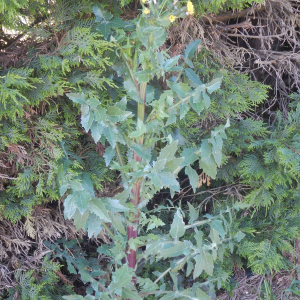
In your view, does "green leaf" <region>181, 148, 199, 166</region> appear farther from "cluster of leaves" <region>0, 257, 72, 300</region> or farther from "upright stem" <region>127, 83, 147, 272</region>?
"cluster of leaves" <region>0, 257, 72, 300</region>

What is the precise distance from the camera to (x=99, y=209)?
92 centimetres

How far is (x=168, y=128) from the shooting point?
1394 millimetres

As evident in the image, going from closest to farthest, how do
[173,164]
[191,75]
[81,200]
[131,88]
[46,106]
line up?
1. [81,200]
2. [173,164]
3. [131,88]
4. [191,75]
5. [46,106]

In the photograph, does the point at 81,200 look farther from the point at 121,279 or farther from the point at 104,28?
the point at 104,28

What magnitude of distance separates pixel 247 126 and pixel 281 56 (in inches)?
20.8

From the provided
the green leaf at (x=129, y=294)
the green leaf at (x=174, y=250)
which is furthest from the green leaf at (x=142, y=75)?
the green leaf at (x=129, y=294)

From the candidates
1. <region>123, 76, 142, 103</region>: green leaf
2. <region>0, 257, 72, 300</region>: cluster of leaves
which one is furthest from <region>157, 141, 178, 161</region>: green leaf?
<region>0, 257, 72, 300</region>: cluster of leaves

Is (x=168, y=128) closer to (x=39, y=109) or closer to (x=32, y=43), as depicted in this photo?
(x=39, y=109)

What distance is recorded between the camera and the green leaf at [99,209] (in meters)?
0.92

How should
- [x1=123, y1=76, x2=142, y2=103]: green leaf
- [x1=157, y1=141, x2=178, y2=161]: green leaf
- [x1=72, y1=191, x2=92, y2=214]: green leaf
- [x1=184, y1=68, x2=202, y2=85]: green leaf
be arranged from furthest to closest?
[x1=184, y1=68, x2=202, y2=85]: green leaf < [x1=123, y1=76, x2=142, y2=103]: green leaf < [x1=157, y1=141, x2=178, y2=161]: green leaf < [x1=72, y1=191, x2=92, y2=214]: green leaf

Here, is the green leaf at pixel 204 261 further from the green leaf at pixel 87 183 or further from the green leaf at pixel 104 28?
the green leaf at pixel 104 28

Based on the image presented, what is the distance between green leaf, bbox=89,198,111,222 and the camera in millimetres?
918

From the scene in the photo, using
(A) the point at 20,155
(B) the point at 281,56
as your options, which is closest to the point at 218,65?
(B) the point at 281,56

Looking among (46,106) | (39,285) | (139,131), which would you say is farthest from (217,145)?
(39,285)
